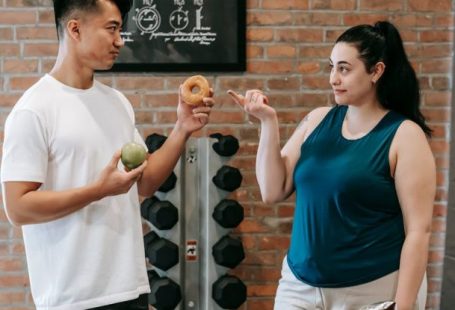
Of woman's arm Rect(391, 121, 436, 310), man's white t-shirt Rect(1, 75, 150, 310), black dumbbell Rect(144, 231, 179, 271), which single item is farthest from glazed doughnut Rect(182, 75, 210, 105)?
black dumbbell Rect(144, 231, 179, 271)

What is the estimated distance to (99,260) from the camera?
1538mm

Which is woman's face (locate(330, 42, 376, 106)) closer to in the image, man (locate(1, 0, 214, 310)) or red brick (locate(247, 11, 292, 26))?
man (locate(1, 0, 214, 310))

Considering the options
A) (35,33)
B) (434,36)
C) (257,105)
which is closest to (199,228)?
(257,105)

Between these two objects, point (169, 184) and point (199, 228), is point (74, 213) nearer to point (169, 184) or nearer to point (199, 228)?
point (169, 184)

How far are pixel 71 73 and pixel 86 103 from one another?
90 mm

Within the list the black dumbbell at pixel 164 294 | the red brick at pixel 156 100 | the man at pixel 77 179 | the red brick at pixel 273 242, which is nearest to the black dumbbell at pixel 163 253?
the black dumbbell at pixel 164 294

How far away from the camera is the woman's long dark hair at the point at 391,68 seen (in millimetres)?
1778

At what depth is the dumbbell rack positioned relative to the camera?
8.27 ft

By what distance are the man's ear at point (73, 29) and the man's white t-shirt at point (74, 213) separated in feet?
0.43

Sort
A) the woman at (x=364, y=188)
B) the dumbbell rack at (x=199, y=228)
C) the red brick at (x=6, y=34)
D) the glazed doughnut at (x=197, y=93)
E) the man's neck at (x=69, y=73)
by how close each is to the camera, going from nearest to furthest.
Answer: the man's neck at (x=69, y=73) → the woman at (x=364, y=188) → the glazed doughnut at (x=197, y=93) → the dumbbell rack at (x=199, y=228) → the red brick at (x=6, y=34)

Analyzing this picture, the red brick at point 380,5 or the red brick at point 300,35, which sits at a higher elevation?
the red brick at point 380,5

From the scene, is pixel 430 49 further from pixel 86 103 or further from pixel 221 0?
pixel 86 103

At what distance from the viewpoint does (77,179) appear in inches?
59.8

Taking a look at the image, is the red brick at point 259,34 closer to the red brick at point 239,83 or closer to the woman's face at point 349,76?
the red brick at point 239,83
